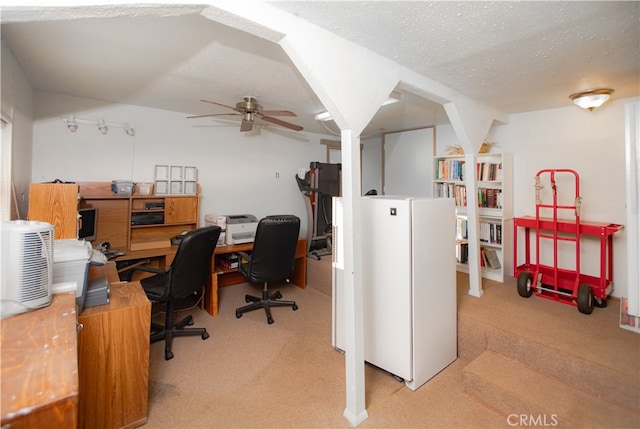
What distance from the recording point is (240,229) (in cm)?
369

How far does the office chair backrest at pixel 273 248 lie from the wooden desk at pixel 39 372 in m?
1.86

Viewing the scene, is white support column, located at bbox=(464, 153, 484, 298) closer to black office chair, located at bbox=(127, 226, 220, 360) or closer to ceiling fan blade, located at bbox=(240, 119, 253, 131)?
ceiling fan blade, located at bbox=(240, 119, 253, 131)

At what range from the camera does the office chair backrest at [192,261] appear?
7.93ft

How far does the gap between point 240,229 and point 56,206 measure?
1.79 meters

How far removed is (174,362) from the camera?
2.35m

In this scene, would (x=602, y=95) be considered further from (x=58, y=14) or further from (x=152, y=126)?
(x=152, y=126)

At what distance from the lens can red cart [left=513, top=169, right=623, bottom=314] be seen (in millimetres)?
2646

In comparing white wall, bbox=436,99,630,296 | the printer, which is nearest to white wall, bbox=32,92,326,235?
the printer

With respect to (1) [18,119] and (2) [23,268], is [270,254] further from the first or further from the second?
(1) [18,119]

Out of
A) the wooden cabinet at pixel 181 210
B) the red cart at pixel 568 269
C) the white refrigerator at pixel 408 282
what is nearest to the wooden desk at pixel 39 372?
the white refrigerator at pixel 408 282

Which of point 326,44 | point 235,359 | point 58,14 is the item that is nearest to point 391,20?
point 326,44

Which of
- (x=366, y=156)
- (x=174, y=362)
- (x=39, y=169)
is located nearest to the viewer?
(x=174, y=362)

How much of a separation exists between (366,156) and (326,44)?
399 centimetres

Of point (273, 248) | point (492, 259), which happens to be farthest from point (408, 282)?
point (492, 259)
